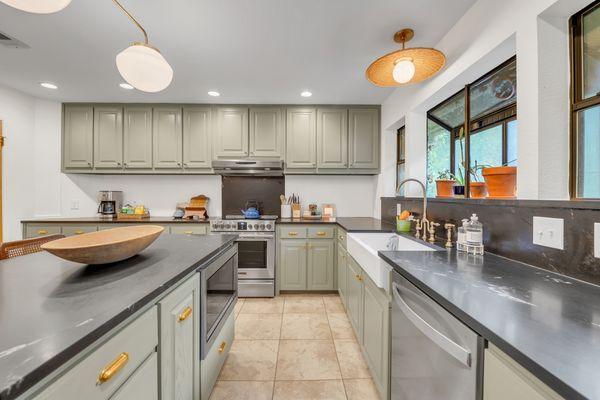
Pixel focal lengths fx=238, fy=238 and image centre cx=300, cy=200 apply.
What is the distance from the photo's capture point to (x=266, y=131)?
10.7ft

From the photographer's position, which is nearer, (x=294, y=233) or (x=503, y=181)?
(x=503, y=181)

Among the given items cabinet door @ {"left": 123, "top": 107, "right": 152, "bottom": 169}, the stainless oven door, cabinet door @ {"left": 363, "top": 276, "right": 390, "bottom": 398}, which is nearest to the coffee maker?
cabinet door @ {"left": 123, "top": 107, "right": 152, "bottom": 169}

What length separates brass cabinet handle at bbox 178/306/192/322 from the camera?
105 cm

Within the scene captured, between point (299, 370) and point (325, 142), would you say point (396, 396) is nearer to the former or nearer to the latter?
point (299, 370)

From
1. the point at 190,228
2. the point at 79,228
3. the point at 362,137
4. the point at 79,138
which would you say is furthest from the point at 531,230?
the point at 79,138

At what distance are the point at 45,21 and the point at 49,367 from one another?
8.19ft

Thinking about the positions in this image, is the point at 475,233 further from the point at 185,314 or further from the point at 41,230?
the point at 41,230

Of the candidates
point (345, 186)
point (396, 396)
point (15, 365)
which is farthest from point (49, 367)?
point (345, 186)

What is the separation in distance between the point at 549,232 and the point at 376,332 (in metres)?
1.00

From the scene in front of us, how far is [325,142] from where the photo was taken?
329cm

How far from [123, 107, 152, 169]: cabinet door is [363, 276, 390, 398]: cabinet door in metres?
3.25

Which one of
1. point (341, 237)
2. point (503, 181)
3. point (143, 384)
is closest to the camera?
point (143, 384)

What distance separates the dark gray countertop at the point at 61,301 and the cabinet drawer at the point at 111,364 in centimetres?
7

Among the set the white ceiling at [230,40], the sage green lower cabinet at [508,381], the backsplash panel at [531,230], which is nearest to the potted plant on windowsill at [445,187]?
the backsplash panel at [531,230]
